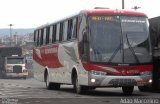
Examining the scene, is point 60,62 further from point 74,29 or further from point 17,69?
point 17,69

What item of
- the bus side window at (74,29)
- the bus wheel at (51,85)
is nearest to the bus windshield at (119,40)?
the bus side window at (74,29)

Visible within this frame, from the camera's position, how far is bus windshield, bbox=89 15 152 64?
1995cm

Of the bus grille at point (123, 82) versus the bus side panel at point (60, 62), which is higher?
the bus side panel at point (60, 62)

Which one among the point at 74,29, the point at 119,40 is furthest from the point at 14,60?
the point at 119,40

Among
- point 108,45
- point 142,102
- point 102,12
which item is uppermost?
point 102,12

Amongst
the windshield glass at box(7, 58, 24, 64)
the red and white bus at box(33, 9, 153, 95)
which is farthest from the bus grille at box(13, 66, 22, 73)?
the red and white bus at box(33, 9, 153, 95)

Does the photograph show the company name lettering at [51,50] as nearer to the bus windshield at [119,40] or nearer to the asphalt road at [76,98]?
the asphalt road at [76,98]

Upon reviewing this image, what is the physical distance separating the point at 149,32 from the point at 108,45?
1.84m

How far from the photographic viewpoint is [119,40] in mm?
20156

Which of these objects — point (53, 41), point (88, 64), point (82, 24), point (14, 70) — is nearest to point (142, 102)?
point (88, 64)

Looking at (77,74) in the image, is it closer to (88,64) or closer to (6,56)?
(88,64)

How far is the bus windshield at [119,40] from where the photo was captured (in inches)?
786

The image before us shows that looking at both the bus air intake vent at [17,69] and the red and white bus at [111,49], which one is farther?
the bus air intake vent at [17,69]

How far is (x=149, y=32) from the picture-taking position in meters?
20.7
